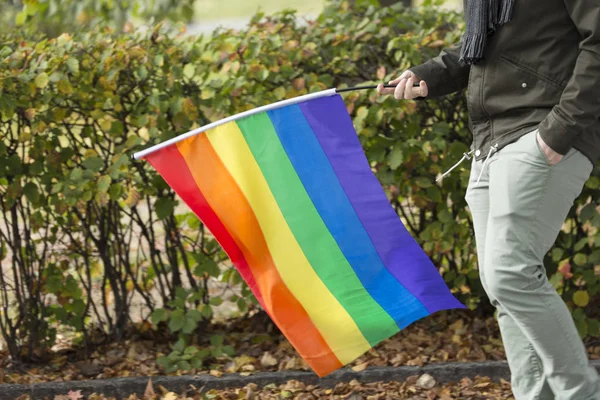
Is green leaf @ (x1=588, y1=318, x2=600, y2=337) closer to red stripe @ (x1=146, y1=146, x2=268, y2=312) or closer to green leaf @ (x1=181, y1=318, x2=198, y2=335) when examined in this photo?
green leaf @ (x1=181, y1=318, x2=198, y2=335)

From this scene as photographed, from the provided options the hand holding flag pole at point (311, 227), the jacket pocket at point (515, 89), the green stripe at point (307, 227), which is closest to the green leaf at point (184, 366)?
the hand holding flag pole at point (311, 227)

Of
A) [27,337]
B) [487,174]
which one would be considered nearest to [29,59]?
[27,337]

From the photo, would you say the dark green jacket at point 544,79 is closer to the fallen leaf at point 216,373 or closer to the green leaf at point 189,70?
the green leaf at point 189,70

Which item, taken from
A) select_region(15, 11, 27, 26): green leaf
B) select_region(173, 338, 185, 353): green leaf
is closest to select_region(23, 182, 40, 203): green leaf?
select_region(173, 338, 185, 353): green leaf

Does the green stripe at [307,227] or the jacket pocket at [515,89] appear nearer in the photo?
the jacket pocket at [515,89]

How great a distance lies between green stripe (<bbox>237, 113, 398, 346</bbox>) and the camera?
9.98 ft

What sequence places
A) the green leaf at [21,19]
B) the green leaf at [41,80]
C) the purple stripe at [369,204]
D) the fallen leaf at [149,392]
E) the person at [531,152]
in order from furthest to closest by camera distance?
the green leaf at [21,19]
the fallen leaf at [149,392]
the green leaf at [41,80]
the purple stripe at [369,204]
the person at [531,152]

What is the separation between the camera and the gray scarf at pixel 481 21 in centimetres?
263

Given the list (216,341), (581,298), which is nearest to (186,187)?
(216,341)

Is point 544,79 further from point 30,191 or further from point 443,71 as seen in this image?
point 30,191

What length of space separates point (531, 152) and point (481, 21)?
44cm

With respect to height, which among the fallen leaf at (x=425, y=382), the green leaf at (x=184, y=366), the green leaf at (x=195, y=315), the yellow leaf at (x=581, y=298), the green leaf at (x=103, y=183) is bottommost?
the fallen leaf at (x=425, y=382)

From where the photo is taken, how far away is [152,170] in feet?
13.1

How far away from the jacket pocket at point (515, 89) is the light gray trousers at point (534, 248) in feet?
0.35
